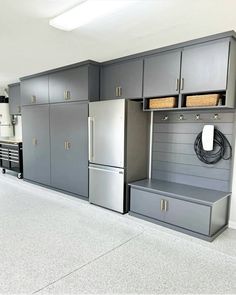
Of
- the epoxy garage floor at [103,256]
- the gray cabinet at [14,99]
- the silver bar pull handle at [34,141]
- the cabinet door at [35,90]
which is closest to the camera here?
the epoxy garage floor at [103,256]

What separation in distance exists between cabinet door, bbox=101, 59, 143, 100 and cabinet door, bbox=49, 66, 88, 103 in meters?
0.34

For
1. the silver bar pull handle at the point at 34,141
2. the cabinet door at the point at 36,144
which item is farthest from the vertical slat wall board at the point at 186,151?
the silver bar pull handle at the point at 34,141

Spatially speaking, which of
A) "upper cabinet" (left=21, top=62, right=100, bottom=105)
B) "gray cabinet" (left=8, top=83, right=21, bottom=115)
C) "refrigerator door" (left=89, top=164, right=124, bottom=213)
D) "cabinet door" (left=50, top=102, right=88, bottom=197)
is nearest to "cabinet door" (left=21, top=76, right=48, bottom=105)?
"upper cabinet" (left=21, top=62, right=100, bottom=105)

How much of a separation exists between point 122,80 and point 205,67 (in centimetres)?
135

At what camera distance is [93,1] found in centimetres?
197

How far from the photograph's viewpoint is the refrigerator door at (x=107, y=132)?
11.2 feet

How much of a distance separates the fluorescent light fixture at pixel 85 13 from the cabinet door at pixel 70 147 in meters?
1.61

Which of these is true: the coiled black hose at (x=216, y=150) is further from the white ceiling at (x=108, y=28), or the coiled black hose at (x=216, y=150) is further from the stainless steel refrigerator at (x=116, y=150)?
the white ceiling at (x=108, y=28)

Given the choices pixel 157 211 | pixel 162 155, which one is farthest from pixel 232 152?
pixel 157 211

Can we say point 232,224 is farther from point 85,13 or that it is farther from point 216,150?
point 85,13

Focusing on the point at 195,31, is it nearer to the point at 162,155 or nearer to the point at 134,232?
the point at 162,155

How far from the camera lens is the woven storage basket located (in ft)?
9.04

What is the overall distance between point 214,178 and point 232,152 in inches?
17.6

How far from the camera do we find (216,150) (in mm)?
3143
